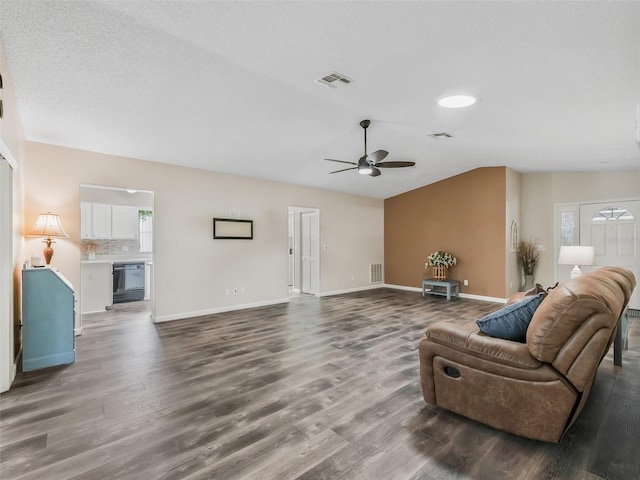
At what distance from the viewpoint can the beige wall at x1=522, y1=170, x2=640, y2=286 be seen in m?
6.10

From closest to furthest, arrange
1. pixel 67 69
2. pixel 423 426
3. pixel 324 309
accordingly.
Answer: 1. pixel 423 426
2. pixel 67 69
3. pixel 324 309

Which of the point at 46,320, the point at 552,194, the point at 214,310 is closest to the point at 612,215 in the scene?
the point at 552,194

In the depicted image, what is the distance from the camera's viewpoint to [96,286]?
6.06 meters

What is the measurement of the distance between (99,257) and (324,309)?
490 cm

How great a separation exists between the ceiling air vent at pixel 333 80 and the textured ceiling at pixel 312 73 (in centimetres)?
7

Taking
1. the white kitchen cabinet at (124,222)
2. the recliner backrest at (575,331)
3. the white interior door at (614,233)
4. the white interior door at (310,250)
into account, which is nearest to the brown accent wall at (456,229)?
the white interior door at (614,233)

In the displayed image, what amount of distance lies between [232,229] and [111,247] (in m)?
3.09

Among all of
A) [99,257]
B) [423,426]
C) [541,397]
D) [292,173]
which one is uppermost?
[292,173]

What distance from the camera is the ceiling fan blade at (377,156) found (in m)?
4.05

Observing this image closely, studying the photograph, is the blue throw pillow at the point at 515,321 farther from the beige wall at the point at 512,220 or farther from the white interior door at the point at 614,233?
the white interior door at the point at 614,233

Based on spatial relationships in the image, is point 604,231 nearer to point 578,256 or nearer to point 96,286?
point 578,256

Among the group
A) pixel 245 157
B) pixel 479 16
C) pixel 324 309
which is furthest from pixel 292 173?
pixel 479 16

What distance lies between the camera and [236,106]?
358 centimetres

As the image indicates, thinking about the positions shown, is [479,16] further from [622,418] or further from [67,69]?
[67,69]
